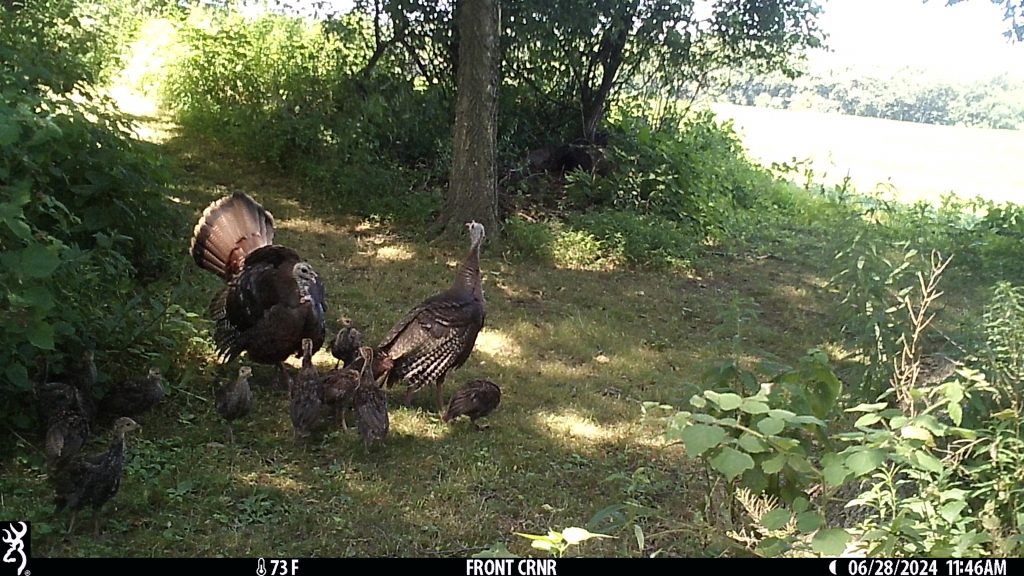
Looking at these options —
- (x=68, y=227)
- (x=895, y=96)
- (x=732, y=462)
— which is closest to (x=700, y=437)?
(x=732, y=462)

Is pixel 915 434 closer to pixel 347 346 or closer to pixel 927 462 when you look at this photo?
pixel 927 462

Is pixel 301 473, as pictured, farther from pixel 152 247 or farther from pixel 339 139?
pixel 339 139

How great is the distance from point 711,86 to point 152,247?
8.56 m

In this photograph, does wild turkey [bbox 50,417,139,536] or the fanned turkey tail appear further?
the fanned turkey tail

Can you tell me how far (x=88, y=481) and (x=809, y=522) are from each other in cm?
308

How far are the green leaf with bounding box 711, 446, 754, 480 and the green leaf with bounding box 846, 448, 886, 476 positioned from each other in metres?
0.30

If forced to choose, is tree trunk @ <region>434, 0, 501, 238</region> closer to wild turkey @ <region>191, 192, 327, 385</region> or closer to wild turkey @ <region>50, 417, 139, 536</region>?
wild turkey @ <region>191, 192, 327, 385</region>

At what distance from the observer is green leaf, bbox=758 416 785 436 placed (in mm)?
2660

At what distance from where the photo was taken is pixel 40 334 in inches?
169

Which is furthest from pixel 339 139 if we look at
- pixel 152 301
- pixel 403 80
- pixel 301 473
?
pixel 301 473

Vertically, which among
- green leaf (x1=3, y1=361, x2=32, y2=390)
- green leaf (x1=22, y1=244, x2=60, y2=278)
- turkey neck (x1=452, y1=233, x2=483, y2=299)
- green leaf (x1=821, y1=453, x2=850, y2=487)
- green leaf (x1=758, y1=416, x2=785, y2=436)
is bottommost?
green leaf (x1=3, y1=361, x2=32, y2=390)

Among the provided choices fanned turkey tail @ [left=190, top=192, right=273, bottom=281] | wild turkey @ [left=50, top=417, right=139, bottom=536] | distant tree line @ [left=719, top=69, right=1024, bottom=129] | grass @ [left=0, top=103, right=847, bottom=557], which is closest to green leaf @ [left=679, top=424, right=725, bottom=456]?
grass @ [left=0, top=103, right=847, bottom=557]

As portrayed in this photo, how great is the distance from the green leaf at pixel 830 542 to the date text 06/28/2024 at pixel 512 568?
3.10 ft

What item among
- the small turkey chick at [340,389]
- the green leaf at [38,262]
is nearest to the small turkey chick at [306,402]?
the small turkey chick at [340,389]
